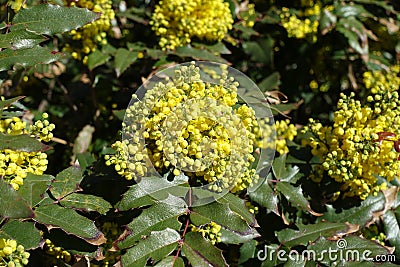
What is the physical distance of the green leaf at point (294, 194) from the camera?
2.08m

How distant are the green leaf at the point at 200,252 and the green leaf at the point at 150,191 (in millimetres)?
160

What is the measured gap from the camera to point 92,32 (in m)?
2.61

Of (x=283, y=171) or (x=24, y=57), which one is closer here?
(x=24, y=57)

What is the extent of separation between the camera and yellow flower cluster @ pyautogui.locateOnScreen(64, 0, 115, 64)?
253 cm

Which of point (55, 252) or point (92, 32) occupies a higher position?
point (92, 32)

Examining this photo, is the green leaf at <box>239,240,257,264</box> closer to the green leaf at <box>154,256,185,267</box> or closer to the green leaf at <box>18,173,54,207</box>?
the green leaf at <box>154,256,185,267</box>

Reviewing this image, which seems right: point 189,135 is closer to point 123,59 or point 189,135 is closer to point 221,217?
point 221,217

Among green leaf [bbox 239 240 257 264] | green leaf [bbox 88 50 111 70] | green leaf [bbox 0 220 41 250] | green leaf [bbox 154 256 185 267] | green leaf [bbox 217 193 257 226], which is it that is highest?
green leaf [bbox 88 50 111 70]

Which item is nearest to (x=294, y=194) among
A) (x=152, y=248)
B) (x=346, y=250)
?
(x=346, y=250)

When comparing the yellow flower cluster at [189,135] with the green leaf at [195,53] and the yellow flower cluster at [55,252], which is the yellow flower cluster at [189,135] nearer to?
the yellow flower cluster at [55,252]

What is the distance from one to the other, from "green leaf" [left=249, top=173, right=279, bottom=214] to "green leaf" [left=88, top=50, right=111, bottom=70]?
1.07m

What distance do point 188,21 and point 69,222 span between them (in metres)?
1.21

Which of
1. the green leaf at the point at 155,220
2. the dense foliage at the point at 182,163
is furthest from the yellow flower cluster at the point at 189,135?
the green leaf at the point at 155,220

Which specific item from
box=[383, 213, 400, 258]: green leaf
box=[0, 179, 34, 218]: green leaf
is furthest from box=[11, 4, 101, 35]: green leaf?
box=[383, 213, 400, 258]: green leaf
